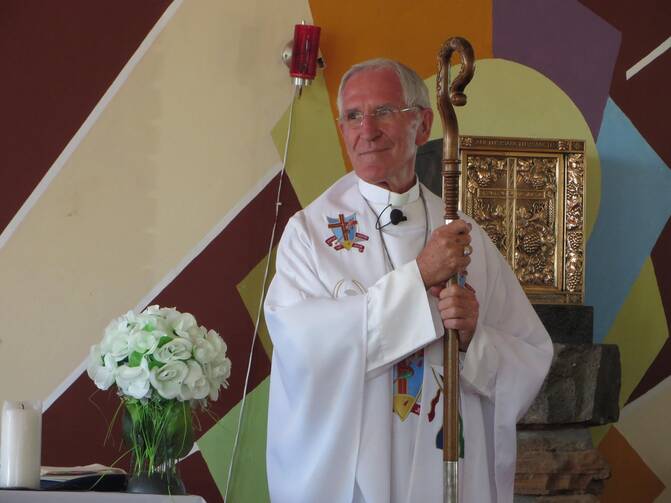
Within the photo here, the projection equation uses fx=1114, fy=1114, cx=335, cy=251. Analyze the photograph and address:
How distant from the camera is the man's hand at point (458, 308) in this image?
101 inches

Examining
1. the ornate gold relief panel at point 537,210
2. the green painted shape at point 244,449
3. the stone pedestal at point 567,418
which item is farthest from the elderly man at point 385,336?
the green painted shape at point 244,449

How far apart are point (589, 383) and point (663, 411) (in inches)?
28.5

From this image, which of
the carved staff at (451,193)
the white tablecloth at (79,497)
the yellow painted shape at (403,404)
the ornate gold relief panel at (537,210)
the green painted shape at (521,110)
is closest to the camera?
the white tablecloth at (79,497)

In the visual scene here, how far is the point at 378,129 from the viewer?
2.88 metres

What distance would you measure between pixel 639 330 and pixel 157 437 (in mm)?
2568

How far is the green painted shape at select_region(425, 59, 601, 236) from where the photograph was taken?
4.33m

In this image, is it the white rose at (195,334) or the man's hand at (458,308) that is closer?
the white rose at (195,334)

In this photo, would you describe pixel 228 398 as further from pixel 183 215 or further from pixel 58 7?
pixel 58 7

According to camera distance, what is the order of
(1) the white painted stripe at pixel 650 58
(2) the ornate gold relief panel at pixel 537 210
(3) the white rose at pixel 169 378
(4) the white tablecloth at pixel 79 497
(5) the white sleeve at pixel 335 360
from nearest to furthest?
(4) the white tablecloth at pixel 79 497
(3) the white rose at pixel 169 378
(5) the white sleeve at pixel 335 360
(2) the ornate gold relief panel at pixel 537 210
(1) the white painted stripe at pixel 650 58

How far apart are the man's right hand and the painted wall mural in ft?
5.07

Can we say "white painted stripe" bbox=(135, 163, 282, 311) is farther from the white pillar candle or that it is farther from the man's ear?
the white pillar candle

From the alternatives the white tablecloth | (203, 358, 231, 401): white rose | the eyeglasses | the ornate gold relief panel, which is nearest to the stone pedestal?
the ornate gold relief panel

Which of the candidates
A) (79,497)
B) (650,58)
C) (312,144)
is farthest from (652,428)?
(79,497)

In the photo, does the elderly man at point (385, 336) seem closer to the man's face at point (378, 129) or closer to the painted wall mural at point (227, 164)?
the man's face at point (378, 129)
